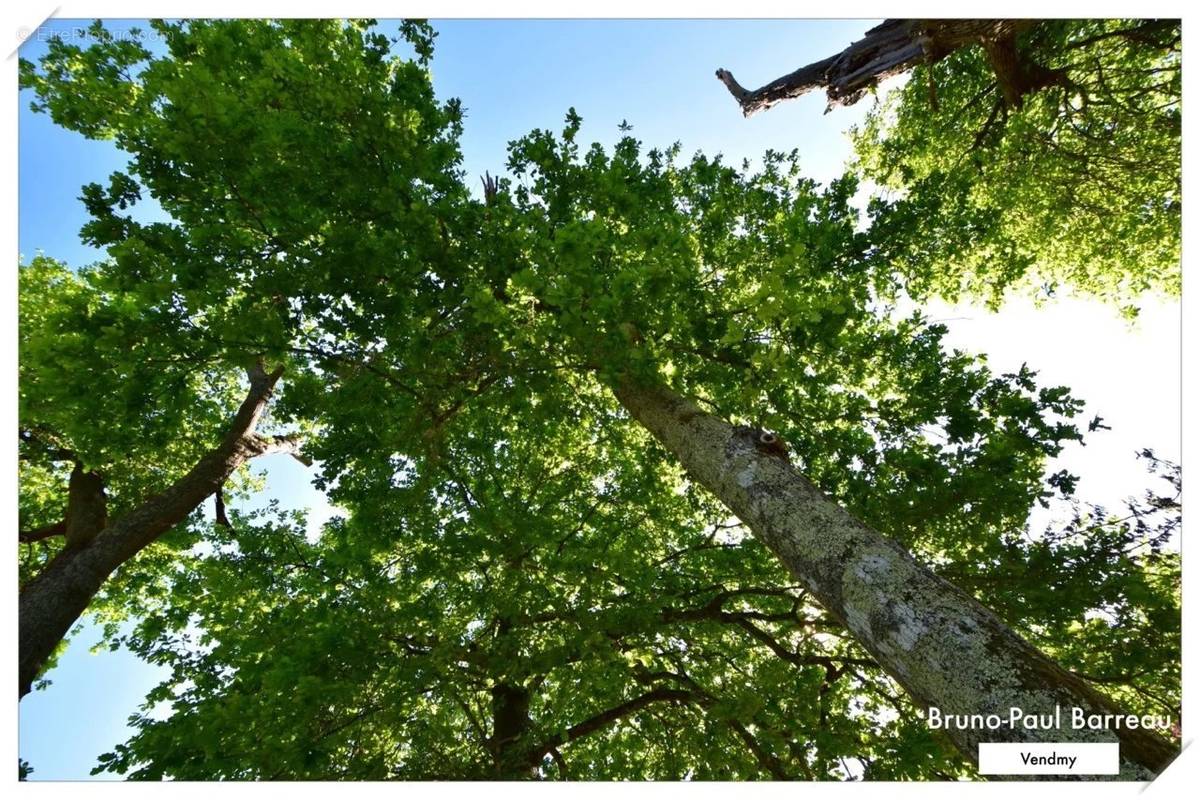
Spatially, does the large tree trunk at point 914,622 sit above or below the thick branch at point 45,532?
below

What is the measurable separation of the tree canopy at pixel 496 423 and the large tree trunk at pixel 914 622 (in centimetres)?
66

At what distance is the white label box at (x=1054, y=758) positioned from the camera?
192 cm

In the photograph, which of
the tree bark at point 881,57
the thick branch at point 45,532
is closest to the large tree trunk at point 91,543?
the thick branch at point 45,532

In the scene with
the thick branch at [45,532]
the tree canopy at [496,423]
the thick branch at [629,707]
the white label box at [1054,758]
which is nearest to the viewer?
the white label box at [1054,758]

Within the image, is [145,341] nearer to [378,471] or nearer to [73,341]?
[73,341]

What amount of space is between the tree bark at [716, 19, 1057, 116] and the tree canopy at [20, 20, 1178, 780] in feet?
2.88

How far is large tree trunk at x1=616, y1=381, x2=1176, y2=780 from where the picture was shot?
2.05m

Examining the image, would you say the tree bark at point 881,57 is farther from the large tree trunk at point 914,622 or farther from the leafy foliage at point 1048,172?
the large tree trunk at point 914,622

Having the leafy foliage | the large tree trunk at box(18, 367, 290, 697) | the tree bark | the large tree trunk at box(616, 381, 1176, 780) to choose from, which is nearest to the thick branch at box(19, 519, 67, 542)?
the large tree trunk at box(18, 367, 290, 697)

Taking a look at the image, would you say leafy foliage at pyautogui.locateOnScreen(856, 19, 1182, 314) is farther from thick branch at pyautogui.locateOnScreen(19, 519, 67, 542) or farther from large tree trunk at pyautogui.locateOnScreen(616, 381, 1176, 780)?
thick branch at pyautogui.locateOnScreen(19, 519, 67, 542)

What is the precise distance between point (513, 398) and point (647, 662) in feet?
11.3

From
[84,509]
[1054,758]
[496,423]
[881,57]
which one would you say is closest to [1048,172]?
[881,57]

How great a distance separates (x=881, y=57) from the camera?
6012 millimetres

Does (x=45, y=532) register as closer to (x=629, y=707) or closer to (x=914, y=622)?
(x=629, y=707)
